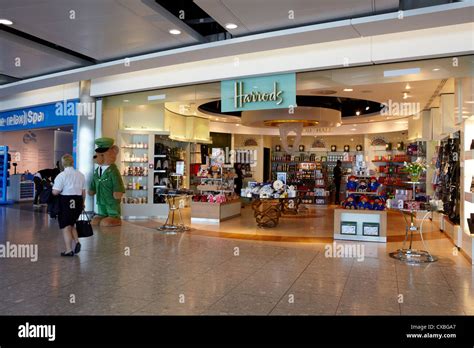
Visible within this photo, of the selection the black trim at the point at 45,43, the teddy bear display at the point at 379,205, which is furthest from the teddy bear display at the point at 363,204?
the black trim at the point at 45,43

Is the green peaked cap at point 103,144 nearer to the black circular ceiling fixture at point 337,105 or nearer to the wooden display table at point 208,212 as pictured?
the wooden display table at point 208,212

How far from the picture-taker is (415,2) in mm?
5688

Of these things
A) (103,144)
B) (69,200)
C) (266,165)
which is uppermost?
(103,144)

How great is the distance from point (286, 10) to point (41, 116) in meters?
9.61

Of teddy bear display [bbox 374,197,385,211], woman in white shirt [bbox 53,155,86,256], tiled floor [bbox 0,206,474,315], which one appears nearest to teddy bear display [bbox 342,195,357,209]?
teddy bear display [bbox 374,197,385,211]

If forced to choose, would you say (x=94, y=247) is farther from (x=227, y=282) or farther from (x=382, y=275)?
(x=382, y=275)

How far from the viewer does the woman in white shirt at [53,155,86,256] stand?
6098mm

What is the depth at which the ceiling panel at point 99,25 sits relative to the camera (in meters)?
5.56

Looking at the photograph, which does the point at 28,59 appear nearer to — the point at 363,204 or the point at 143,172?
the point at 143,172

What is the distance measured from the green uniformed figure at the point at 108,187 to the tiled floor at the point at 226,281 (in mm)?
2189

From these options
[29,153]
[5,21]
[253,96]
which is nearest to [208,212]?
[253,96]

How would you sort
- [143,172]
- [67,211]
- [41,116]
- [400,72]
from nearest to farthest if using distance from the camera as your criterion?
[67,211], [400,72], [143,172], [41,116]

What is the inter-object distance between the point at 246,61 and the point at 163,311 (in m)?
5.68

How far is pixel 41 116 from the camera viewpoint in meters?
12.4
